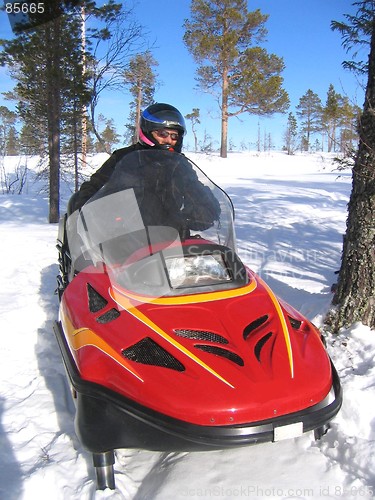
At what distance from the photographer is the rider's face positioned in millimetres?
3365

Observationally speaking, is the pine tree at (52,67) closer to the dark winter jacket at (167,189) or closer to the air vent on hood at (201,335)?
the dark winter jacket at (167,189)

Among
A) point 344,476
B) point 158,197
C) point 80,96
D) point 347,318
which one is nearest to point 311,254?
point 347,318

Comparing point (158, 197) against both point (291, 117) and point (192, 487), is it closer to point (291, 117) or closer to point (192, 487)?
point (192, 487)

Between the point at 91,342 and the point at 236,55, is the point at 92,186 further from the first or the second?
the point at 236,55

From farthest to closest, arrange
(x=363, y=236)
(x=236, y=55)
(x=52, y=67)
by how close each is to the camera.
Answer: (x=236, y=55) < (x=52, y=67) < (x=363, y=236)

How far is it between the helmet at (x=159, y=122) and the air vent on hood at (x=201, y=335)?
1858mm

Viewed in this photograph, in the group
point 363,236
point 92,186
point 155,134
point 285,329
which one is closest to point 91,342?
point 285,329

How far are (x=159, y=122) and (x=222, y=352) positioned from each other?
2.10 metres

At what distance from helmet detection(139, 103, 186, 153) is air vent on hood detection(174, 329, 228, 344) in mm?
1858

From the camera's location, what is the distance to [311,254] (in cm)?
700

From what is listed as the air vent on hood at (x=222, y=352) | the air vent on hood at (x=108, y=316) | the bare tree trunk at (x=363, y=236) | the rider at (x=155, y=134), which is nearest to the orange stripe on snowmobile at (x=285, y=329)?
the air vent on hood at (x=222, y=352)

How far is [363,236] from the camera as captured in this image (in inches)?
121

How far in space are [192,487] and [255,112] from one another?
2825 centimetres

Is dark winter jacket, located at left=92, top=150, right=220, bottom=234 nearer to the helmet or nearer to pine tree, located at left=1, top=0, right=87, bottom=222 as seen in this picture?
the helmet
